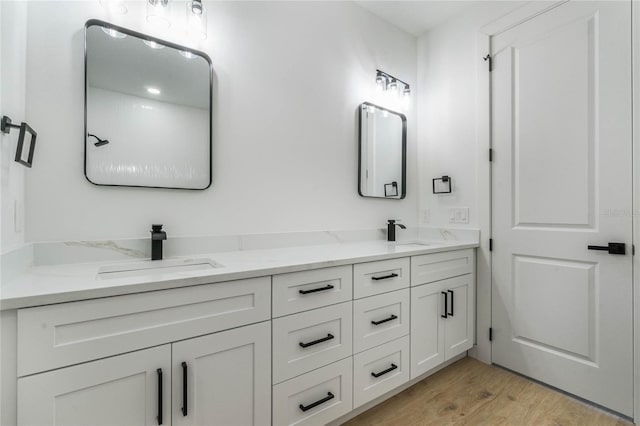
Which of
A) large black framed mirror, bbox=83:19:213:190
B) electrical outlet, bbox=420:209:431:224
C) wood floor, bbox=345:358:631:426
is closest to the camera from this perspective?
large black framed mirror, bbox=83:19:213:190

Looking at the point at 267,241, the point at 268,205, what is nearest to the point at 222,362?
the point at 267,241

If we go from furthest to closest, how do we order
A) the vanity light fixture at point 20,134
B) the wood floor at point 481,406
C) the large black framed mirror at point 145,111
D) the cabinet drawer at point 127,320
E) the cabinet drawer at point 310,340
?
the wood floor at point 481,406 < the large black framed mirror at point 145,111 < the cabinet drawer at point 310,340 < the vanity light fixture at point 20,134 < the cabinet drawer at point 127,320

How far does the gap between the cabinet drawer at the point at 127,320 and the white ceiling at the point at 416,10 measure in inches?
92.2

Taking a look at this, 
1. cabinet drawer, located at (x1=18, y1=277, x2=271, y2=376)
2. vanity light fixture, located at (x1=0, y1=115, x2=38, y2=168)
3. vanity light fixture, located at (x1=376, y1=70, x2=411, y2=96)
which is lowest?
cabinet drawer, located at (x1=18, y1=277, x2=271, y2=376)

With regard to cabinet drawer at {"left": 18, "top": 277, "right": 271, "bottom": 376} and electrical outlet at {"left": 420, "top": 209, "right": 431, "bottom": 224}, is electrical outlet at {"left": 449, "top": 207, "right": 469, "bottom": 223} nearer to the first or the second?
electrical outlet at {"left": 420, "top": 209, "right": 431, "bottom": 224}

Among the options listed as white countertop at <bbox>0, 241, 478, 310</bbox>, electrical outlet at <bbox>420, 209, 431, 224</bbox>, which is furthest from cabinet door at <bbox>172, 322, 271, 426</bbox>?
electrical outlet at <bbox>420, 209, 431, 224</bbox>

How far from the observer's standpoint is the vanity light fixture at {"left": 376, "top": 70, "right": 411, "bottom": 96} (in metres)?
2.37

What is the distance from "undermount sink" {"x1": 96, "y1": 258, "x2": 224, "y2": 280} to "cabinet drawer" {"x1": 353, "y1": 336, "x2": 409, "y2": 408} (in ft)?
2.89

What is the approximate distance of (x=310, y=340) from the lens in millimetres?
1303

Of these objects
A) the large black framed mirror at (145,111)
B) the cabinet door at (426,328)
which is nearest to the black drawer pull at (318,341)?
the cabinet door at (426,328)

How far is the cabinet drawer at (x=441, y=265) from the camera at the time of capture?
1764mm

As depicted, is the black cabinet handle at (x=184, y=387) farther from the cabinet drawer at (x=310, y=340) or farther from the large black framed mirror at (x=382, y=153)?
the large black framed mirror at (x=382, y=153)

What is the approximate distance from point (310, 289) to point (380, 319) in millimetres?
506

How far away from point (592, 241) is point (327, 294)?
5.21ft
